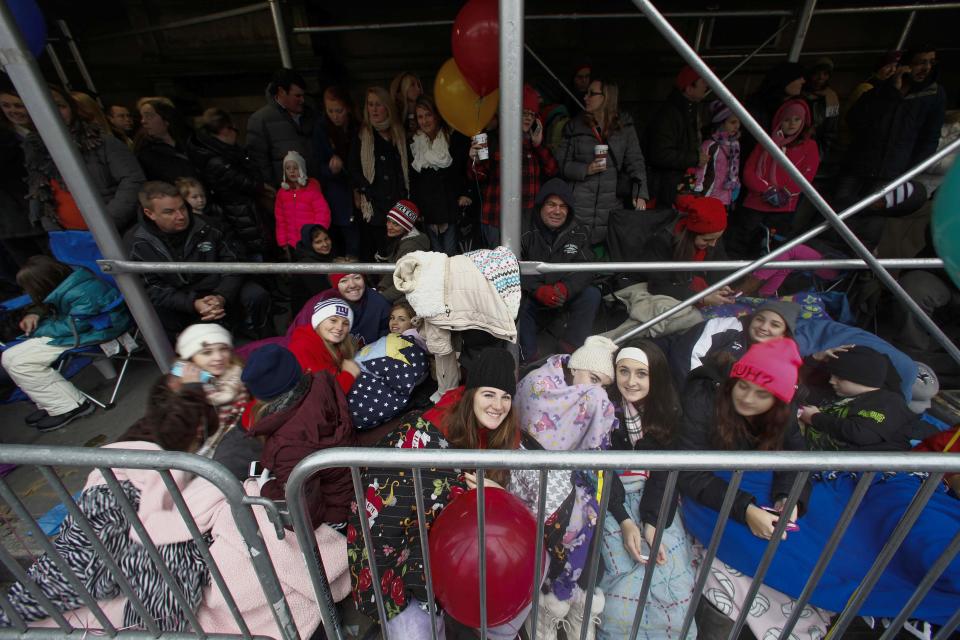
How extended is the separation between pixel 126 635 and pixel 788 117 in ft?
16.6

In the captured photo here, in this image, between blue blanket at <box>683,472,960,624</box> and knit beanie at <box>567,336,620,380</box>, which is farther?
knit beanie at <box>567,336,620,380</box>

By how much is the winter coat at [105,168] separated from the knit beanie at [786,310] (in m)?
4.34

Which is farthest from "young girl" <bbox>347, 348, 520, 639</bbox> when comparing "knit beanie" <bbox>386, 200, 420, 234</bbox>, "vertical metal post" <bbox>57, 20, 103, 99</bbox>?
"vertical metal post" <bbox>57, 20, 103, 99</bbox>

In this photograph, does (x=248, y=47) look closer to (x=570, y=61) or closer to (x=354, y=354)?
(x=570, y=61)

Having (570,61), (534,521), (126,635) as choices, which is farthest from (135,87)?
(534,521)

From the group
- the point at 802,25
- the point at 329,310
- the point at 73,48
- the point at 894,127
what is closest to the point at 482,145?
the point at 329,310

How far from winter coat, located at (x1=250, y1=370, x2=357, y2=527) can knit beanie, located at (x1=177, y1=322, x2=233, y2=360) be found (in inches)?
26.4

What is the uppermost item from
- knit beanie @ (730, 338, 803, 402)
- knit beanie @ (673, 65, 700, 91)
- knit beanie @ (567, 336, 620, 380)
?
knit beanie @ (673, 65, 700, 91)

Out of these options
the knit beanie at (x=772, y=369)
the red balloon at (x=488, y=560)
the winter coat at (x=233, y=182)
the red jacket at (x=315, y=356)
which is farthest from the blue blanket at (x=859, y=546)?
the winter coat at (x=233, y=182)

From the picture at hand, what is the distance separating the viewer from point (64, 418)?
9.89ft

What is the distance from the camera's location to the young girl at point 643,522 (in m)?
1.81

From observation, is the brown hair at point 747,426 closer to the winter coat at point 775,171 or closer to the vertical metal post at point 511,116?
the vertical metal post at point 511,116

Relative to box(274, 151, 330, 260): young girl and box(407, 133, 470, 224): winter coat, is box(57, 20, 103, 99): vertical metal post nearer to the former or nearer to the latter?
box(274, 151, 330, 260): young girl

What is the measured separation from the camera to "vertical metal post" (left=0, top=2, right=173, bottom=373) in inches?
73.0
